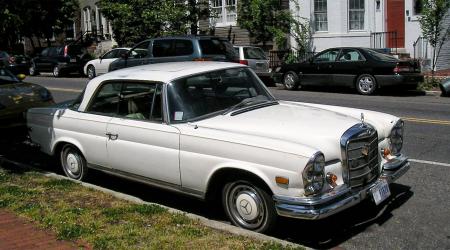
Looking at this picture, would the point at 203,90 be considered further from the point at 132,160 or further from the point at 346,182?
the point at 346,182

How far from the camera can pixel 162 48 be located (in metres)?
17.6

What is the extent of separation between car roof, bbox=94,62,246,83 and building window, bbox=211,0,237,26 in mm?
21210

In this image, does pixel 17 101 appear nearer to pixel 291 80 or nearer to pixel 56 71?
pixel 291 80

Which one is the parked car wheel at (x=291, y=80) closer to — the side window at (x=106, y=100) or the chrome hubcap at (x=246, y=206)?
the side window at (x=106, y=100)

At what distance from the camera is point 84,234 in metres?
4.98

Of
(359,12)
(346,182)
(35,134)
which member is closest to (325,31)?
(359,12)

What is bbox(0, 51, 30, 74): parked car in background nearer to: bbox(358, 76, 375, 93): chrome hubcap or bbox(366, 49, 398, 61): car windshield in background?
bbox(358, 76, 375, 93): chrome hubcap

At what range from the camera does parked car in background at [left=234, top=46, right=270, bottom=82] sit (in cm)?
2016

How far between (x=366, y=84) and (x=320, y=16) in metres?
7.93

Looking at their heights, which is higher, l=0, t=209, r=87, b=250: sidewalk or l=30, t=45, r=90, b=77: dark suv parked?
l=30, t=45, r=90, b=77: dark suv parked

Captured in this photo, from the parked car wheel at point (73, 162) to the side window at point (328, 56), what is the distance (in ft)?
39.3

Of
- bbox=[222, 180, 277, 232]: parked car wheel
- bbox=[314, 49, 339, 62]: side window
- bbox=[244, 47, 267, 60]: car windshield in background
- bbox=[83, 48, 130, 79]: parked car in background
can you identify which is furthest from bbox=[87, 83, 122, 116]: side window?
bbox=[83, 48, 130, 79]: parked car in background

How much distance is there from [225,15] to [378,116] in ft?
74.5

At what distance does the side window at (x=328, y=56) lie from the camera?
1768cm
